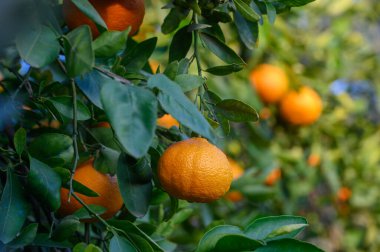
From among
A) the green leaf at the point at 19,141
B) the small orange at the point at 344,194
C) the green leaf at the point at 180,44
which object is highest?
the green leaf at the point at 180,44

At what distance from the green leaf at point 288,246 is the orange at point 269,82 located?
4.54ft

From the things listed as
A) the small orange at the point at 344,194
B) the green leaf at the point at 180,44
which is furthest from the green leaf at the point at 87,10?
the small orange at the point at 344,194

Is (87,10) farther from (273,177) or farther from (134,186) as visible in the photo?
(273,177)

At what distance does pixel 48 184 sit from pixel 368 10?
2160 millimetres

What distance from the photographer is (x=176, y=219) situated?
1.02m

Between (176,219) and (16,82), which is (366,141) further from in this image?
(16,82)

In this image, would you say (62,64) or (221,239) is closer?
(221,239)

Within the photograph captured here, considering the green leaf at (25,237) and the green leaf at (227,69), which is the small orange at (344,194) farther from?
the green leaf at (25,237)

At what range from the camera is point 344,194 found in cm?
249

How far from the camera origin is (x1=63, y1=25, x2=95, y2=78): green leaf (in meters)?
0.60

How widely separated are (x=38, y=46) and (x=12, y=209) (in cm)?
19

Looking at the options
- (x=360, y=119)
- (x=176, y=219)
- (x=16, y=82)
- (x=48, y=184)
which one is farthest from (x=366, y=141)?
(x=48, y=184)

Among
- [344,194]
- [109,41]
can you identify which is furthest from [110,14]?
[344,194]

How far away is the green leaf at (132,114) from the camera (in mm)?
521
